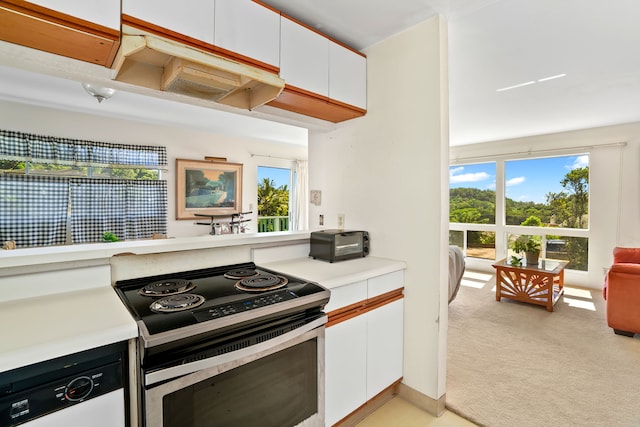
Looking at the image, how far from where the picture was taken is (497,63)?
245 centimetres

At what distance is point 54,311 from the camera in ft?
3.61

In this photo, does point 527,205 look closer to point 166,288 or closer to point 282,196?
point 282,196

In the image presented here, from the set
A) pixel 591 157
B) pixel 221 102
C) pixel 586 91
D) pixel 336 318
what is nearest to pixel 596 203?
pixel 591 157

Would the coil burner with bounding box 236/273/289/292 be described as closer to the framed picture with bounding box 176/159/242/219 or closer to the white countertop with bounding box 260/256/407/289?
Answer: the white countertop with bounding box 260/256/407/289

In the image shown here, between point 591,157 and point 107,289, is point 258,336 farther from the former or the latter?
point 591,157

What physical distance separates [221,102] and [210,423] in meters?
1.51

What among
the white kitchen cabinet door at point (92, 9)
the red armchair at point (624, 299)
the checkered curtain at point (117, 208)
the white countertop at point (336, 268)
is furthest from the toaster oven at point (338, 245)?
the checkered curtain at point (117, 208)

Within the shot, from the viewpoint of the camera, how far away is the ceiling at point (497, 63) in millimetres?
1756

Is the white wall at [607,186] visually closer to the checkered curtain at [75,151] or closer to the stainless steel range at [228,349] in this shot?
the stainless steel range at [228,349]

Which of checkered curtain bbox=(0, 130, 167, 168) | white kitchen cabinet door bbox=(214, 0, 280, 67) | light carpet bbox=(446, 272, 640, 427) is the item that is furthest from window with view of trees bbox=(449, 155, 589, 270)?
checkered curtain bbox=(0, 130, 167, 168)

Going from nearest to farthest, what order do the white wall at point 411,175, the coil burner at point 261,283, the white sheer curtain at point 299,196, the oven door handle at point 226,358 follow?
the oven door handle at point 226,358
the coil burner at point 261,283
the white wall at point 411,175
the white sheer curtain at point 299,196

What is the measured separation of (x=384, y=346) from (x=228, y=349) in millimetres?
1120

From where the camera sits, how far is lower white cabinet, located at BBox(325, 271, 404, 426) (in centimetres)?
161

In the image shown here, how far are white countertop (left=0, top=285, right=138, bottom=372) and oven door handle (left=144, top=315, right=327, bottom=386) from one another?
0.52 feet
